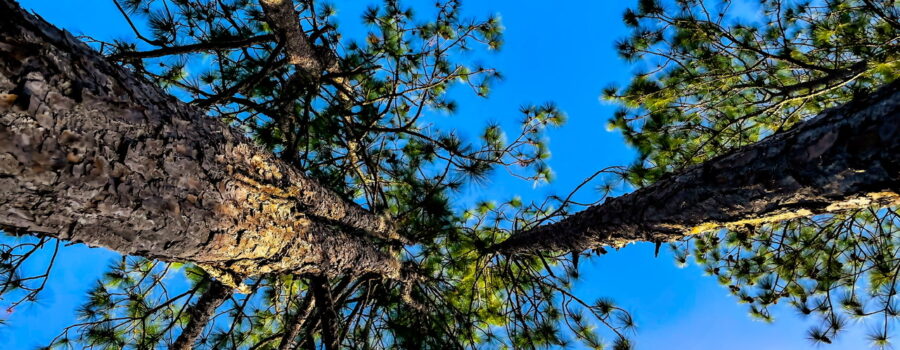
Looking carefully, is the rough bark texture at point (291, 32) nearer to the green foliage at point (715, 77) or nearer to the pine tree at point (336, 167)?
the pine tree at point (336, 167)

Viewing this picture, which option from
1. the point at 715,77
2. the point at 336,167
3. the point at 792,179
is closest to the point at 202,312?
the point at 336,167

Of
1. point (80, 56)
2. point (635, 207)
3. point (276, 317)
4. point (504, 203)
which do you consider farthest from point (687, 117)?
point (276, 317)

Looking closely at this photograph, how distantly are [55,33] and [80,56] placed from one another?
0.20 feet

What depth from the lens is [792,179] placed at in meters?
1.02

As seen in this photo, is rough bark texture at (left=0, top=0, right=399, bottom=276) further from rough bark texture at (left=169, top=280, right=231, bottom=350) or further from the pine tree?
rough bark texture at (left=169, top=280, right=231, bottom=350)

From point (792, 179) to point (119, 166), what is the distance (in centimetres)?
164

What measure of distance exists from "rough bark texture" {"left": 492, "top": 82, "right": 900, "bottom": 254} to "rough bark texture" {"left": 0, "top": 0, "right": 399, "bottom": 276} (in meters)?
1.48

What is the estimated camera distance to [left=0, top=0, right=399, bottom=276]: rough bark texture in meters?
0.68

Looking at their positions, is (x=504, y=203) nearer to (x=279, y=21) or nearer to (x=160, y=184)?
(x=279, y=21)

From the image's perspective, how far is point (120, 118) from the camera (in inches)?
32.9

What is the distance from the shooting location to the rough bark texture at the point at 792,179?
2.72ft

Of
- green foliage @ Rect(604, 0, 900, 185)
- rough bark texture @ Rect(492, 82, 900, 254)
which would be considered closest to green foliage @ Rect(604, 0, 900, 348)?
green foliage @ Rect(604, 0, 900, 185)

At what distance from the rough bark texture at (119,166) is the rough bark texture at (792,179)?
Result: 1485mm

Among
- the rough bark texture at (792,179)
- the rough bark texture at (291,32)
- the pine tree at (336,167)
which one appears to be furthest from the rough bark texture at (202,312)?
the rough bark texture at (792,179)
